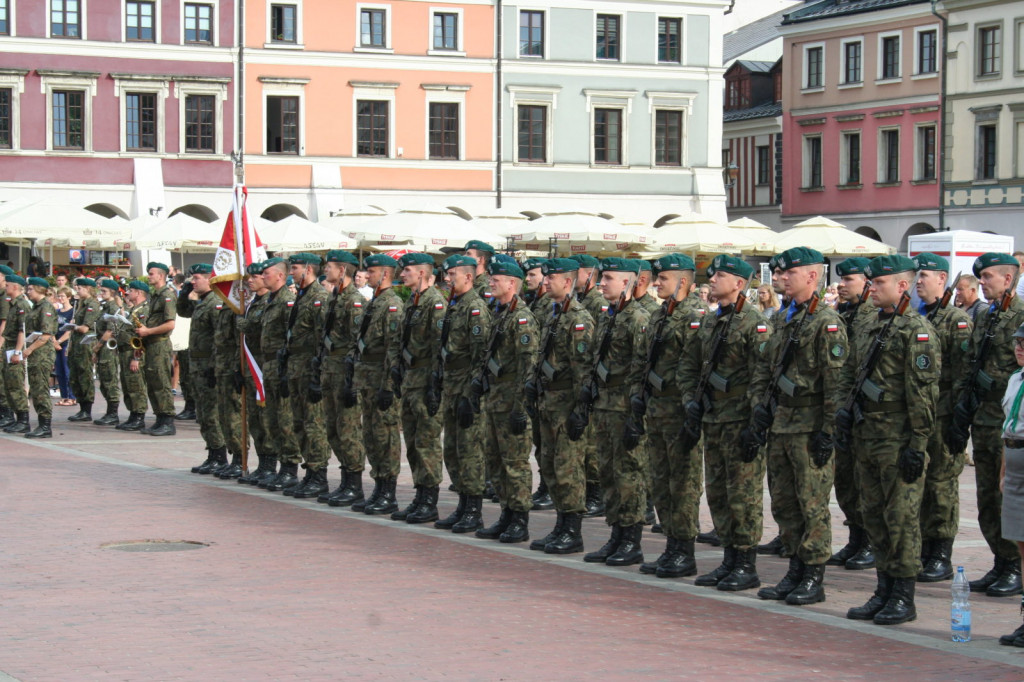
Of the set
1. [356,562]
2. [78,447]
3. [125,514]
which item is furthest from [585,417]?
[78,447]

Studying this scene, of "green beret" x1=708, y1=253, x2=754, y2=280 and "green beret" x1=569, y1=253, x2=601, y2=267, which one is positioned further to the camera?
"green beret" x1=569, y1=253, x2=601, y2=267

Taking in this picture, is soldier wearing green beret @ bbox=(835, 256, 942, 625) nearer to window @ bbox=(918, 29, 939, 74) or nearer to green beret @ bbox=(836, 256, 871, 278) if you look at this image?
green beret @ bbox=(836, 256, 871, 278)

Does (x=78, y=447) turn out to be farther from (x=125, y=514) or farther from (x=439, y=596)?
(x=439, y=596)

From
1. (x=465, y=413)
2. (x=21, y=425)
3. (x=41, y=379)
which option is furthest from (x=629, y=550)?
(x=21, y=425)

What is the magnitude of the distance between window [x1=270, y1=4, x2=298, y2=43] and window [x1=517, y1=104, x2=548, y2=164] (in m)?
7.81

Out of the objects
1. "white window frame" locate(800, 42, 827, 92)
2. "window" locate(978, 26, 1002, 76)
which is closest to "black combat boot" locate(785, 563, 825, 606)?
"window" locate(978, 26, 1002, 76)

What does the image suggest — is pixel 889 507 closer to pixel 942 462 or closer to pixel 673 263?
pixel 942 462

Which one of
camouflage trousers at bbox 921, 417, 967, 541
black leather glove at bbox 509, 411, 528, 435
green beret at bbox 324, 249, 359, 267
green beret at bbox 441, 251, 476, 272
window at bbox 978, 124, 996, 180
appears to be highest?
window at bbox 978, 124, 996, 180

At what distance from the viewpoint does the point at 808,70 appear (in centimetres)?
5669

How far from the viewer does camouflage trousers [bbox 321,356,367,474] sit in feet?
46.4

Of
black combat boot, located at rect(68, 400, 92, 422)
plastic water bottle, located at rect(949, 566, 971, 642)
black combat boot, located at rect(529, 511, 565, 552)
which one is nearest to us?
plastic water bottle, located at rect(949, 566, 971, 642)

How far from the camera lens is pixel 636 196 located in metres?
51.0

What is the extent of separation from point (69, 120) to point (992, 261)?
38.6 m

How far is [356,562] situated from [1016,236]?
42.1 meters
